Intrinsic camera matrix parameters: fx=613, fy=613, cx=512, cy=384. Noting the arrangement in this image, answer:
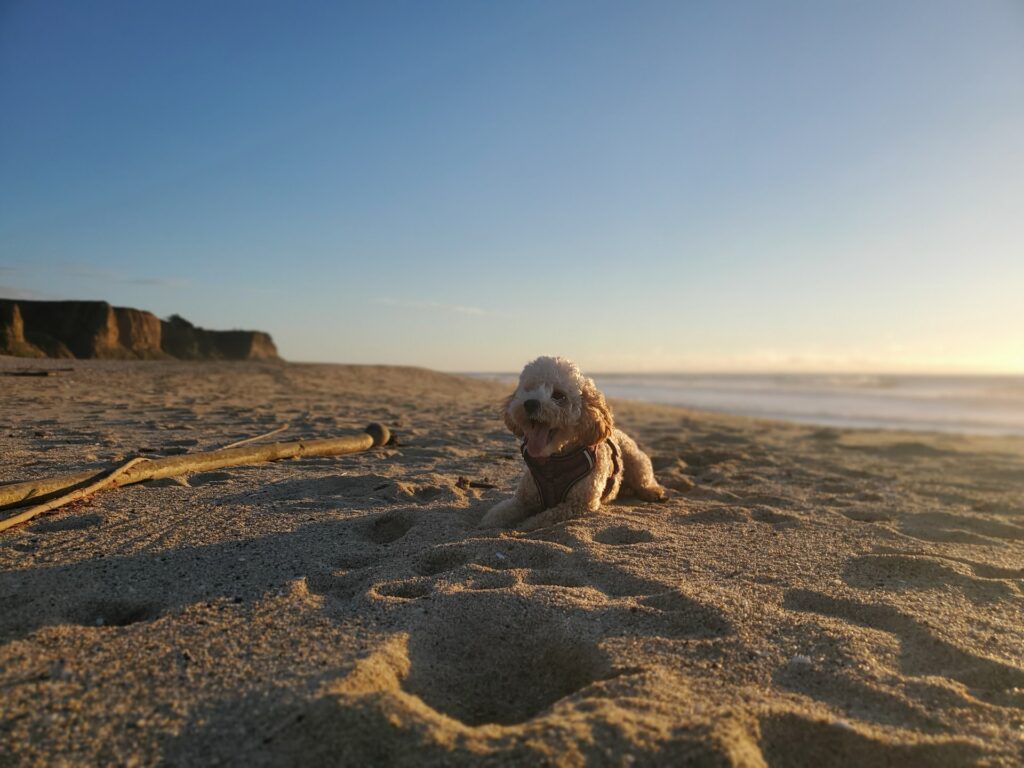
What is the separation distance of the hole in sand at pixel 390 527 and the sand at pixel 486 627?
0.07 ft

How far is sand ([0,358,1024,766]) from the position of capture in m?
1.72

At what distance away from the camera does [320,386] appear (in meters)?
14.4

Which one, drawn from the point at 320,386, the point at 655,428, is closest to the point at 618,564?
the point at 655,428

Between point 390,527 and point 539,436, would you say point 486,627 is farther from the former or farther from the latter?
point 539,436

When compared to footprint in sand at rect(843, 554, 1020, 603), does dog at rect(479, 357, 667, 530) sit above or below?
above

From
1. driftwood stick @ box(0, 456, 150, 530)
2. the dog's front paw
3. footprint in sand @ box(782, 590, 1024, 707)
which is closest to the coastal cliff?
driftwood stick @ box(0, 456, 150, 530)

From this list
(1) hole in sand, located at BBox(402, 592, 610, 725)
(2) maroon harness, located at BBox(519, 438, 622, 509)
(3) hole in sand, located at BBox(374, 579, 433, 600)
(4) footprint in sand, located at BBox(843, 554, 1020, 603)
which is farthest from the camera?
(2) maroon harness, located at BBox(519, 438, 622, 509)

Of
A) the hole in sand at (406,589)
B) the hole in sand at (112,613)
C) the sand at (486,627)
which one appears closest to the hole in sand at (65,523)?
the sand at (486,627)

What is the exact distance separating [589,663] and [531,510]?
2018 millimetres

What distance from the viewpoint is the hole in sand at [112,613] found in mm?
2391

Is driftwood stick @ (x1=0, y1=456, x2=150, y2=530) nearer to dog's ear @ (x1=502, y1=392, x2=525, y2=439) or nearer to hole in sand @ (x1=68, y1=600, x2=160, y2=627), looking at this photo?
hole in sand @ (x1=68, y1=600, x2=160, y2=627)

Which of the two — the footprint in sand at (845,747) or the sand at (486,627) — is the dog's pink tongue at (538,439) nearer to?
the sand at (486,627)

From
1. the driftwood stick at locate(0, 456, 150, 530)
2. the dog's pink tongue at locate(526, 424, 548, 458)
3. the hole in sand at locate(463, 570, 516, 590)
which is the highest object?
the dog's pink tongue at locate(526, 424, 548, 458)

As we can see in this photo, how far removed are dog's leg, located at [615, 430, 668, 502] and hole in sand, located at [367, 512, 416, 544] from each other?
1949 mm
